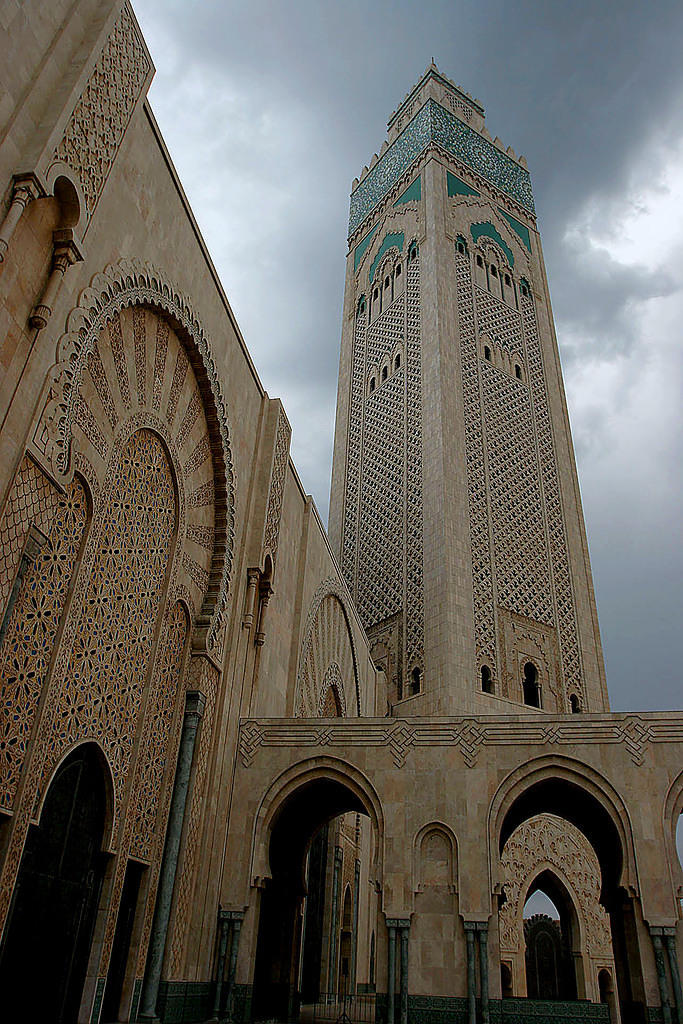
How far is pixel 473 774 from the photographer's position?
227 inches

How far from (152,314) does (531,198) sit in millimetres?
15087

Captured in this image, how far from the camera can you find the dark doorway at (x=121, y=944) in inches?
187

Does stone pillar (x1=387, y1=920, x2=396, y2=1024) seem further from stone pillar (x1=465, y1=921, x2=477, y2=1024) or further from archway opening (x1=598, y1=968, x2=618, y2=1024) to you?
archway opening (x1=598, y1=968, x2=618, y2=1024)

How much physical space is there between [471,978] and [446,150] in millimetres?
15417

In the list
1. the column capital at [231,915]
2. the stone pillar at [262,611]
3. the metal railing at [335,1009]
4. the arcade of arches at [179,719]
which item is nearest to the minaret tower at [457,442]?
the arcade of arches at [179,719]

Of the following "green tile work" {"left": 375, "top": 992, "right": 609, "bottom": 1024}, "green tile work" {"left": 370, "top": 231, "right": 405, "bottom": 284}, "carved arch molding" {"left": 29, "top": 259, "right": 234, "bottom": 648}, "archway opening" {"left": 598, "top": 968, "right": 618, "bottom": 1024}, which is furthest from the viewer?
"green tile work" {"left": 370, "top": 231, "right": 405, "bottom": 284}

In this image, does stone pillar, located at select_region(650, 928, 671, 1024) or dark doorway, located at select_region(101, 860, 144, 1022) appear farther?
stone pillar, located at select_region(650, 928, 671, 1024)

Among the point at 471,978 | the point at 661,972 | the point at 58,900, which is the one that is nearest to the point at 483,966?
the point at 471,978

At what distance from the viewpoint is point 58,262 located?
4078mm

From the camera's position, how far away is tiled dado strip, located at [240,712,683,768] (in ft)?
18.7

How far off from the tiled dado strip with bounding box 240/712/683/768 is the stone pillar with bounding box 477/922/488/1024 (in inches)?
43.1

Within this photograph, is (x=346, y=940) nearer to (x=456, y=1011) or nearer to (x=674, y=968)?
(x=456, y=1011)

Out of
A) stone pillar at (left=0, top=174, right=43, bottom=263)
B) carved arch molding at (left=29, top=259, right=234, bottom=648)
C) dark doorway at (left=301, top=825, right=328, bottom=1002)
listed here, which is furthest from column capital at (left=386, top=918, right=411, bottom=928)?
stone pillar at (left=0, top=174, right=43, bottom=263)

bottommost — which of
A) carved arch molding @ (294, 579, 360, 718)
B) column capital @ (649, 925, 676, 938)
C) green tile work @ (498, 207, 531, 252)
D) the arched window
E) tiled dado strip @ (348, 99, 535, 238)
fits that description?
column capital @ (649, 925, 676, 938)
